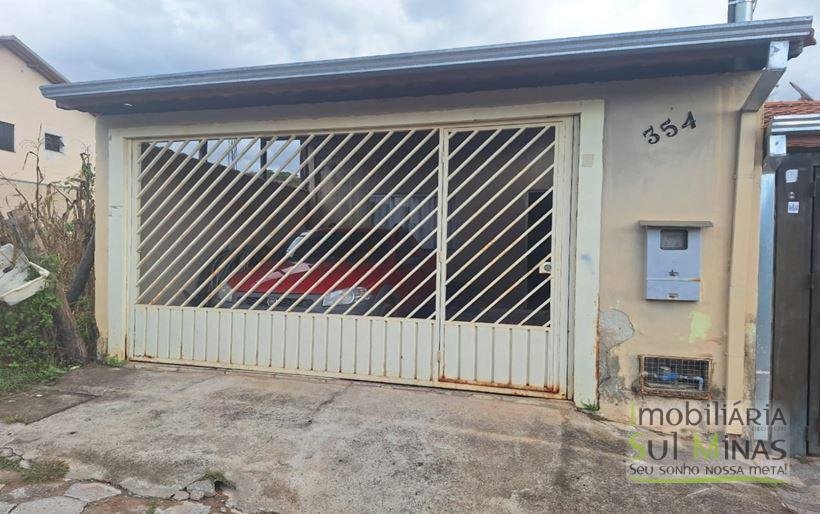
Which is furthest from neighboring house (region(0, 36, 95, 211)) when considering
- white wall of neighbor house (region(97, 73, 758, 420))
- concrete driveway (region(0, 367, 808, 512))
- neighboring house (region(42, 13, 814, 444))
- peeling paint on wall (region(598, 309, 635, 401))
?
peeling paint on wall (region(598, 309, 635, 401))

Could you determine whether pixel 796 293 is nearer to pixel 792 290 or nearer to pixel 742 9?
pixel 792 290

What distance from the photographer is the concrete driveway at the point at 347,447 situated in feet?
9.19

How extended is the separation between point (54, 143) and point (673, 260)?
2171cm

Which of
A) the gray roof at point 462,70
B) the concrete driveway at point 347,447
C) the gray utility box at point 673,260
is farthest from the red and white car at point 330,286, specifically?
the gray utility box at point 673,260

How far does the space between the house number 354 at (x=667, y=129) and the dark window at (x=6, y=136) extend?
20234 millimetres

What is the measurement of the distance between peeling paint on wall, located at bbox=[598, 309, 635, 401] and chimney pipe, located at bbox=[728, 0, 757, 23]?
2.67m

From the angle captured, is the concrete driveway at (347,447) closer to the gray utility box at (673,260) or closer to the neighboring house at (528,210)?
the neighboring house at (528,210)

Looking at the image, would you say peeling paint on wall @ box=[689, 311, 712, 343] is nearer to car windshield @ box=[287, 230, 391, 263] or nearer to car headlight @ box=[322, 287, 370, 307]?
car headlight @ box=[322, 287, 370, 307]

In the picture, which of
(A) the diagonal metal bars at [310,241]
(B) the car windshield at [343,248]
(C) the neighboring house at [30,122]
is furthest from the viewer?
(C) the neighboring house at [30,122]

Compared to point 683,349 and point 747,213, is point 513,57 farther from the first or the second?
point 683,349

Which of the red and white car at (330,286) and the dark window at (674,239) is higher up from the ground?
the dark window at (674,239)

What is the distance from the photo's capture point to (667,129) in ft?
12.4

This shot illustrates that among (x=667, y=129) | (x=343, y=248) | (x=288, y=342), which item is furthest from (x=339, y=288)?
(x=667, y=129)

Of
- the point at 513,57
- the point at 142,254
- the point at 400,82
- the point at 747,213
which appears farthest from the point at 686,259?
the point at 142,254
